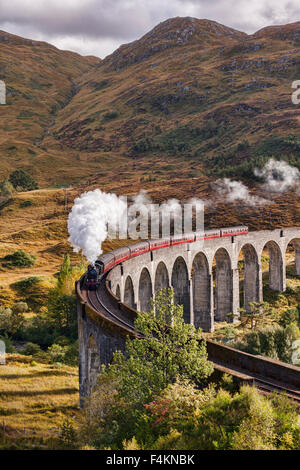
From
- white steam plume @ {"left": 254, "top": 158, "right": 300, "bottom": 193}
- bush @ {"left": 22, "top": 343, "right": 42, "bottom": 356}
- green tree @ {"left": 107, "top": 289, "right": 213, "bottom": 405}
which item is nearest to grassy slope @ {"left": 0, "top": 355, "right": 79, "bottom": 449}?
bush @ {"left": 22, "top": 343, "right": 42, "bottom": 356}

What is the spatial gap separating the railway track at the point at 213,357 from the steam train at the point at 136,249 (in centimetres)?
88

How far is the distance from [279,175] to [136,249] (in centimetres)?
6876

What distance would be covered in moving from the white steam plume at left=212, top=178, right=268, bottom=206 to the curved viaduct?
105 ft

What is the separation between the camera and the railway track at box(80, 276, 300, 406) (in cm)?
1457

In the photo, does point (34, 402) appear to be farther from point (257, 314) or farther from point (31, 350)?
point (257, 314)

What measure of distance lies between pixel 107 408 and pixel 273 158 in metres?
96.2

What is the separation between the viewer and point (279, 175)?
9638 centimetres

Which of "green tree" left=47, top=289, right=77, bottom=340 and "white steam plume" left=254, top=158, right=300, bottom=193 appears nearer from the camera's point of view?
"green tree" left=47, top=289, right=77, bottom=340

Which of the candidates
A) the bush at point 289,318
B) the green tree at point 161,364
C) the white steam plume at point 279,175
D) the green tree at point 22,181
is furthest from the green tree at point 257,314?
the green tree at point 22,181

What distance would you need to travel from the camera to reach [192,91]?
195125 millimetres

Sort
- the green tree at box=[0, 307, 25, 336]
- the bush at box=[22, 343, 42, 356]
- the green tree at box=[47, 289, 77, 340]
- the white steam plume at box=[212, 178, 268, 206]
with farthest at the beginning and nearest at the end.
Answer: the white steam plume at box=[212, 178, 268, 206] < the green tree at box=[47, 289, 77, 340] < the green tree at box=[0, 307, 25, 336] < the bush at box=[22, 343, 42, 356]

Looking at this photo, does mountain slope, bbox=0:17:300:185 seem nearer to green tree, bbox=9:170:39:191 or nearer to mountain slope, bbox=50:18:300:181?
mountain slope, bbox=50:18:300:181

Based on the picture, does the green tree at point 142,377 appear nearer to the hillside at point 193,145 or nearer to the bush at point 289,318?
the bush at point 289,318

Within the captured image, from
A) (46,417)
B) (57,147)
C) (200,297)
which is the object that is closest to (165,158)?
(57,147)
